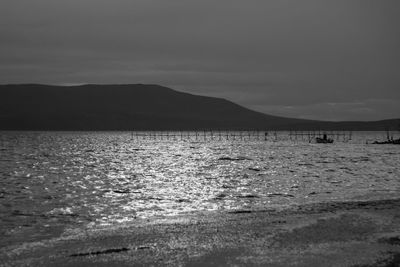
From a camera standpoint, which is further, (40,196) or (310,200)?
(40,196)

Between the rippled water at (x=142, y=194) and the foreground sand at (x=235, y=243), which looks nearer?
the foreground sand at (x=235, y=243)

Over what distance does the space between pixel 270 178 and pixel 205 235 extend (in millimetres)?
32868

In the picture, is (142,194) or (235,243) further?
(142,194)

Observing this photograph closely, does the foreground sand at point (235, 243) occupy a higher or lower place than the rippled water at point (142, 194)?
higher

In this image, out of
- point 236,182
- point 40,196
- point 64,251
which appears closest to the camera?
point 64,251

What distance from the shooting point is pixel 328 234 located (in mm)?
19672

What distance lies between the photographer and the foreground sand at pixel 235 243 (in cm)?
1583

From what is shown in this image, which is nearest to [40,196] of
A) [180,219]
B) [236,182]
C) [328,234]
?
[180,219]

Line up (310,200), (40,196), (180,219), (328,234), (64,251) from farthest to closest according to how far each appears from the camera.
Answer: (40,196) → (310,200) → (180,219) → (328,234) → (64,251)

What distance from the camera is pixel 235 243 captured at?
59.9 ft

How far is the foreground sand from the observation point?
15.8m

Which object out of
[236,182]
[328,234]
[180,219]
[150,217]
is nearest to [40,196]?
[150,217]

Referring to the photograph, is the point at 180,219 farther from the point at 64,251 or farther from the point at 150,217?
the point at 64,251

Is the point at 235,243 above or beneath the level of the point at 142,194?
above
